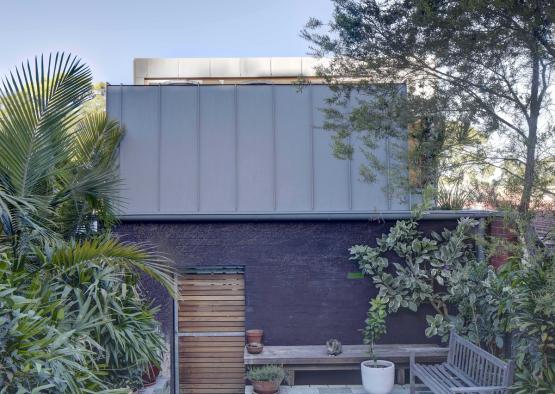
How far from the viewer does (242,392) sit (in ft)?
21.5

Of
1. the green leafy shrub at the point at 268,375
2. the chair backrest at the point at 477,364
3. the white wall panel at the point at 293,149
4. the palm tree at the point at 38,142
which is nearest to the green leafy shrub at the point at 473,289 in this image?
the chair backrest at the point at 477,364

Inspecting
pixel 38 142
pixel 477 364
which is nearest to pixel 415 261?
Answer: pixel 477 364

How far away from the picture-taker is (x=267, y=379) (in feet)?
19.0

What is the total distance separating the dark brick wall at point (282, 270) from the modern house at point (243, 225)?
1cm

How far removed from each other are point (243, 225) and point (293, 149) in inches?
46.2

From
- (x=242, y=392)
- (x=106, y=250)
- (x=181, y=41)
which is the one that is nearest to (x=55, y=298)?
(x=106, y=250)

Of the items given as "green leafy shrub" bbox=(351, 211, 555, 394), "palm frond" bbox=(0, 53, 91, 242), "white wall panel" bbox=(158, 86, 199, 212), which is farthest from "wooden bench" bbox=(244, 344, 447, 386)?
"palm frond" bbox=(0, 53, 91, 242)

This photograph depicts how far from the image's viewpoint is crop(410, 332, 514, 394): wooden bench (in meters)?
4.43

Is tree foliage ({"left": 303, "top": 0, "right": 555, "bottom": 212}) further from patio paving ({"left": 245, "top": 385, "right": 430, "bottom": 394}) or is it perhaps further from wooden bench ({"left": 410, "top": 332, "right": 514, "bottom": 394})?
patio paving ({"left": 245, "top": 385, "right": 430, "bottom": 394})

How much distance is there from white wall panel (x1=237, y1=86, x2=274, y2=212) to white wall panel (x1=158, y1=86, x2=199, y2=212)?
585 mm

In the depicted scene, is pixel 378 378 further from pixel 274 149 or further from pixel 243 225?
pixel 274 149

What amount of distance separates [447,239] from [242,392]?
3250 millimetres

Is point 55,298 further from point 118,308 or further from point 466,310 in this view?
point 466,310

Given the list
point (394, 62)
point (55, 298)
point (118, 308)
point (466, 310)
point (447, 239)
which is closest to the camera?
point (55, 298)
